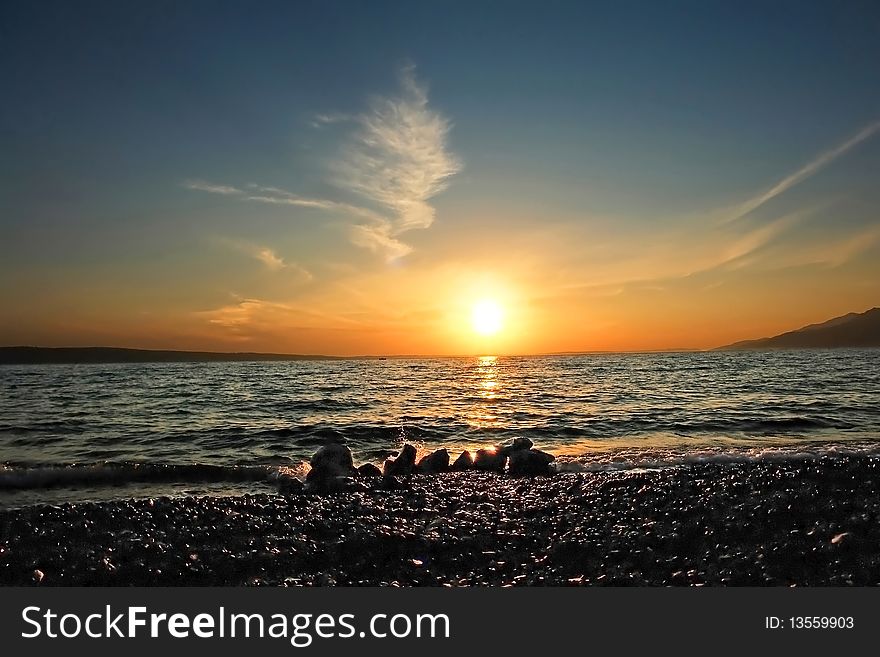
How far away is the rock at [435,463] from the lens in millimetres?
17953

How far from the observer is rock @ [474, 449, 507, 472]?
17734 mm

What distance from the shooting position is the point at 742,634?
6234 mm

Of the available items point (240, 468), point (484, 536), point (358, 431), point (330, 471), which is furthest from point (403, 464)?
point (358, 431)

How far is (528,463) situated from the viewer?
17516mm

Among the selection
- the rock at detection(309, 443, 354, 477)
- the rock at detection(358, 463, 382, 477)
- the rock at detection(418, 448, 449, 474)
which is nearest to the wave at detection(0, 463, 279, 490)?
the rock at detection(309, 443, 354, 477)

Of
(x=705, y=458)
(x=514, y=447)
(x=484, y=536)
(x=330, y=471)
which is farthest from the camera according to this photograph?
(x=514, y=447)

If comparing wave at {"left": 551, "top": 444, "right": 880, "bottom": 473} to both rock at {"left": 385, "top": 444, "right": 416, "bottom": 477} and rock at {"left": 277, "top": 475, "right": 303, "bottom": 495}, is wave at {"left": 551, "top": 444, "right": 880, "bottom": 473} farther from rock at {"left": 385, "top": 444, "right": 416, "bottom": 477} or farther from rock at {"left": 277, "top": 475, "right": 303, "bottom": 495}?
rock at {"left": 277, "top": 475, "right": 303, "bottom": 495}

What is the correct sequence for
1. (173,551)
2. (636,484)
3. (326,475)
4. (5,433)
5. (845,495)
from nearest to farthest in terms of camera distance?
(173,551) < (845,495) < (636,484) < (326,475) < (5,433)

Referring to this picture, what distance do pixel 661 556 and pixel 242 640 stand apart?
7061mm

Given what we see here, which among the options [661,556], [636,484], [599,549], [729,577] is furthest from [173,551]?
→ [636,484]

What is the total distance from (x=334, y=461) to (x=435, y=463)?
367cm

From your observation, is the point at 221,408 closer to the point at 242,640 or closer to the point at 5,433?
the point at 5,433

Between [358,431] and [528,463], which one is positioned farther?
[358,431]

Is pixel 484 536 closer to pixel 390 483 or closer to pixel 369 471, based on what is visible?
pixel 390 483
